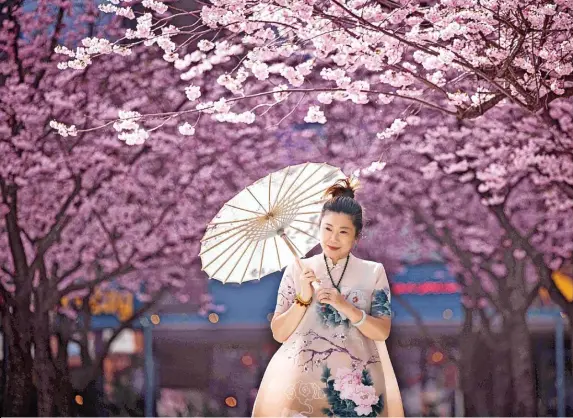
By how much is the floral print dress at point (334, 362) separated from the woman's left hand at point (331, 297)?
Answer: 0.19 meters

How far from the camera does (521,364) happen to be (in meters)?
11.5

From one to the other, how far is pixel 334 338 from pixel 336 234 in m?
0.43

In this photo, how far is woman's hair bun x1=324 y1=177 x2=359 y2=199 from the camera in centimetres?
416

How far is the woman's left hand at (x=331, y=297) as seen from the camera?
150 inches

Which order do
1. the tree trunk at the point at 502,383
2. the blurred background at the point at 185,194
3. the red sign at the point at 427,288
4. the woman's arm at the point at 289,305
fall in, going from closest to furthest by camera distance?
the woman's arm at the point at 289,305 → the blurred background at the point at 185,194 → the tree trunk at the point at 502,383 → the red sign at the point at 427,288

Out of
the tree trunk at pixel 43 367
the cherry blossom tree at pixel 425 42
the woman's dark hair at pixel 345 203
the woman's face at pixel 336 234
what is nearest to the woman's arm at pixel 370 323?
the woman's face at pixel 336 234

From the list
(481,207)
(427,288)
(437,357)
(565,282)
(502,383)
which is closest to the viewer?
(502,383)

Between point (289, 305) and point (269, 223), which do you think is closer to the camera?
point (289, 305)

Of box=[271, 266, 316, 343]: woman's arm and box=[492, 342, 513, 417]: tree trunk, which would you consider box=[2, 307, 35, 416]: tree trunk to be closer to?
box=[492, 342, 513, 417]: tree trunk

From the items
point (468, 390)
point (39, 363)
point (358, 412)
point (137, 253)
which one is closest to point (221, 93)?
point (137, 253)

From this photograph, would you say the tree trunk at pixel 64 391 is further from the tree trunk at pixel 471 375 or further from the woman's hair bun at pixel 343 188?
the woman's hair bun at pixel 343 188

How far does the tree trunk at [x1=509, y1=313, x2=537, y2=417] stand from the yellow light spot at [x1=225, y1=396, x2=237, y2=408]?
4.12m

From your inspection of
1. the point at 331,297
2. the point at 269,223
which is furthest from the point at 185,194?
the point at 331,297

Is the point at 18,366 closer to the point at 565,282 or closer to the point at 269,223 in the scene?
the point at 269,223
